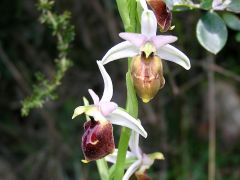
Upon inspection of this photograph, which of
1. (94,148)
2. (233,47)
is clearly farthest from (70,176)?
(94,148)

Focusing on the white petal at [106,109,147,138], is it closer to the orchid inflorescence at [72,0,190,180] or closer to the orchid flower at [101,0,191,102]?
the orchid inflorescence at [72,0,190,180]

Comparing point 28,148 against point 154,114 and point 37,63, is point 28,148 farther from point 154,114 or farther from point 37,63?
point 154,114

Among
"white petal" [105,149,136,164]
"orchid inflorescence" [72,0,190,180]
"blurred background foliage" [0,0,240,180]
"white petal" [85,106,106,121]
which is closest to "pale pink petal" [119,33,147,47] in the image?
A: "orchid inflorescence" [72,0,190,180]

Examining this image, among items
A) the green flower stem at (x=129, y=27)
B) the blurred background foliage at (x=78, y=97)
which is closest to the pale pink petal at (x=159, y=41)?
the green flower stem at (x=129, y=27)

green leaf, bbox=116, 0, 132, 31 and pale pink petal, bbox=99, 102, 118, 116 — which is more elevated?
green leaf, bbox=116, 0, 132, 31

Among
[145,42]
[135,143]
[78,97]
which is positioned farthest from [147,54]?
[78,97]
